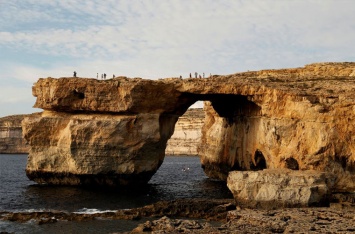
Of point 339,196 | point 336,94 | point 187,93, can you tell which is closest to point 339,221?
point 339,196

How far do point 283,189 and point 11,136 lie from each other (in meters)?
106

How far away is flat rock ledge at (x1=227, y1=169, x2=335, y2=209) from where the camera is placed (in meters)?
24.3

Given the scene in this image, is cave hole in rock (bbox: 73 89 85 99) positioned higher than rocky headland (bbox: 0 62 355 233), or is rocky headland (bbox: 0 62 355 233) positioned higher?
cave hole in rock (bbox: 73 89 85 99)

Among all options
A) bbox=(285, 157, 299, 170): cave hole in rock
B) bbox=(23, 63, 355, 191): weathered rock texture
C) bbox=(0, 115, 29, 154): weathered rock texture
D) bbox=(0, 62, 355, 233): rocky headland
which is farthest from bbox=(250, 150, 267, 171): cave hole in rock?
bbox=(0, 115, 29, 154): weathered rock texture

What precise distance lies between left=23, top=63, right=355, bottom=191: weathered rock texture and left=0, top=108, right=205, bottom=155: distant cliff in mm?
64889

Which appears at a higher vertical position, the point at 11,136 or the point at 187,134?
the point at 187,134

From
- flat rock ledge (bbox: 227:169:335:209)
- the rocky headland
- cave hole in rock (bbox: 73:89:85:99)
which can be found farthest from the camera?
cave hole in rock (bbox: 73:89:85:99)

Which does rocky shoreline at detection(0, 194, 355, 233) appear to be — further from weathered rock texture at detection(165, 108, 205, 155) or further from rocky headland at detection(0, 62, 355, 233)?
weathered rock texture at detection(165, 108, 205, 155)

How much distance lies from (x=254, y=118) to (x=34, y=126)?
19.5 meters

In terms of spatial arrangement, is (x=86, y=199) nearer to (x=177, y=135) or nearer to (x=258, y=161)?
(x=258, y=161)

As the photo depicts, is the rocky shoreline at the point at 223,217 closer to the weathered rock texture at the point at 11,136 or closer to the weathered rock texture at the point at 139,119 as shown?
the weathered rock texture at the point at 139,119

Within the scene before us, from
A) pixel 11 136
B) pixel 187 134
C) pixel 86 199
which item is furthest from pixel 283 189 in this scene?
pixel 11 136

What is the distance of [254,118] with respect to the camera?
37.8 meters

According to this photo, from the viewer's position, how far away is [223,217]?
24.6m
